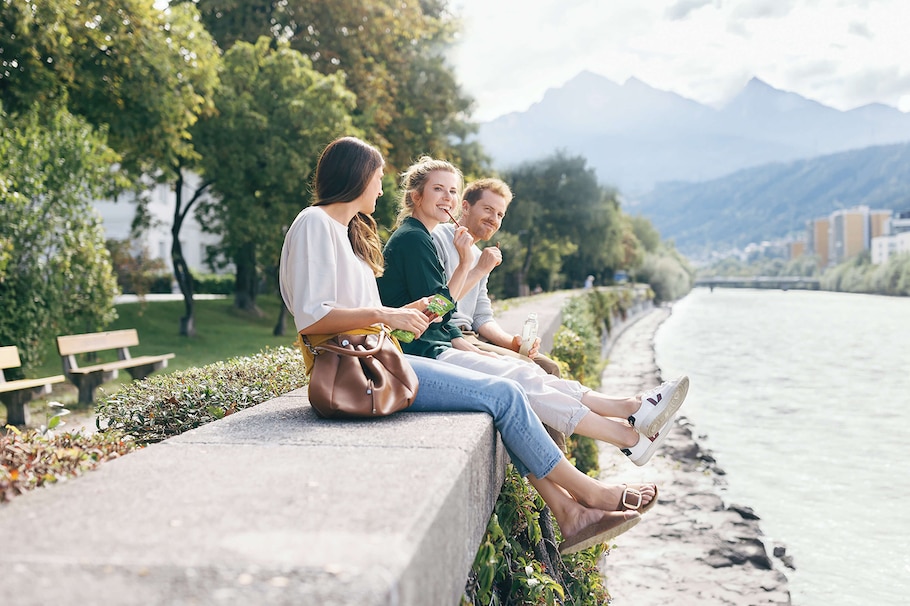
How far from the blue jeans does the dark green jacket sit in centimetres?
60

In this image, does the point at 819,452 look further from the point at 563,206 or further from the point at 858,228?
the point at 858,228

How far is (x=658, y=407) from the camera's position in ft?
14.6

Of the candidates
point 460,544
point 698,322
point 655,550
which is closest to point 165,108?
point 655,550

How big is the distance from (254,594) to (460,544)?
112 cm

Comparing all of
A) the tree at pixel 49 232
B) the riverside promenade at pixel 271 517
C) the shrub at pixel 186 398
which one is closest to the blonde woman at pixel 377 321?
the riverside promenade at pixel 271 517

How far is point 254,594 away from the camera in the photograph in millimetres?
1697

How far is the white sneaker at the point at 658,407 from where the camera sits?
4.44 metres

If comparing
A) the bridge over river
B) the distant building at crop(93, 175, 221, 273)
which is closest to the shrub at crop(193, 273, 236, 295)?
the distant building at crop(93, 175, 221, 273)

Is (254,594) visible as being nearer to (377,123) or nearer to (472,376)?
(472,376)

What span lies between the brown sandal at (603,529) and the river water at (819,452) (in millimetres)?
3738

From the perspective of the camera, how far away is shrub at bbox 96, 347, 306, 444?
16.6 feet

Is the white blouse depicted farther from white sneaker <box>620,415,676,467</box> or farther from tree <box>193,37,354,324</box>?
tree <box>193,37,354,324</box>

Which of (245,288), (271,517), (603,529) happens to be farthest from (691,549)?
(245,288)

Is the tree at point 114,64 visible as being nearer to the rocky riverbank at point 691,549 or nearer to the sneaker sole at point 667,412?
the rocky riverbank at point 691,549
